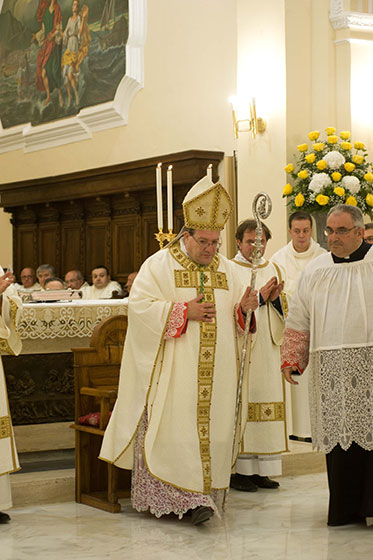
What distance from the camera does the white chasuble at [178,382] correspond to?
219 inches

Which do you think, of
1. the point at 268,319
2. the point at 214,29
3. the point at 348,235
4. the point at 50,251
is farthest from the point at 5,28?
the point at 348,235

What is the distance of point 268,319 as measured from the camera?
6633mm

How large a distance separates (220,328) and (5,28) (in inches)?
467

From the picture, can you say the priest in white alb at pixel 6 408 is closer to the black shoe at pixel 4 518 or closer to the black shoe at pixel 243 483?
the black shoe at pixel 4 518

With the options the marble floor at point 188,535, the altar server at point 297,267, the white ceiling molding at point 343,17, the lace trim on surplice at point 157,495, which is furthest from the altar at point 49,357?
the white ceiling molding at point 343,17

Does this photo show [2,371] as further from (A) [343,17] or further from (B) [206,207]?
(A) [343,17]

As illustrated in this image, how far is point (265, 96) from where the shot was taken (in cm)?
980

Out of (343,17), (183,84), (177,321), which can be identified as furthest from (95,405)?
(183,84)

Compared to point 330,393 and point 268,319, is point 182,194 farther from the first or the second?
point 330,393

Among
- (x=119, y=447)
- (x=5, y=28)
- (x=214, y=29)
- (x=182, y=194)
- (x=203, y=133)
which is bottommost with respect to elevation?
(x=119, y=447)

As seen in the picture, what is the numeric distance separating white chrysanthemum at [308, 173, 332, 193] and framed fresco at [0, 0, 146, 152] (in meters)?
5.10

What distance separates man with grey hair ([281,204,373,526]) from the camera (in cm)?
532

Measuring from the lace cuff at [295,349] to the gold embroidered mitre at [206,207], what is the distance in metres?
0.78

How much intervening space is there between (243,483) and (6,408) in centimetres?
180
